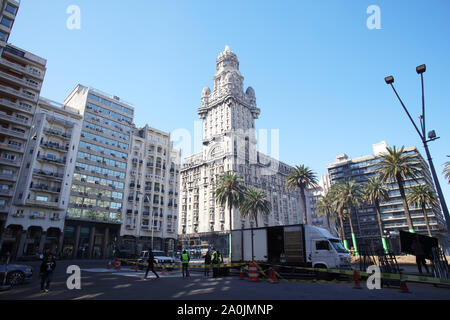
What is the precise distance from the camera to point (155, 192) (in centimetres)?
6316

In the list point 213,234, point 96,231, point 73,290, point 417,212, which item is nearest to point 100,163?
point 96,231

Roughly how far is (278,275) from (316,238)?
359 centimetres

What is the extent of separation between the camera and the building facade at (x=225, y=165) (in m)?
84.9

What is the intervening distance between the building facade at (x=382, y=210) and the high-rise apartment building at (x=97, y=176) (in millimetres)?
63185

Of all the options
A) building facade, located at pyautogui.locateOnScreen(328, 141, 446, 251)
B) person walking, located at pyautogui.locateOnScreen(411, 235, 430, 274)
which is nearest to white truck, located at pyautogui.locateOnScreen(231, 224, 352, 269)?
person walking, located at pyautogui.locateOnScreen(411, 235, 430, 274)

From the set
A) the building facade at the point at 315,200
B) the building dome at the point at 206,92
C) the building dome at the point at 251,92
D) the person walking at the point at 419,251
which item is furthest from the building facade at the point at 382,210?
the person walking at the point at 419,251

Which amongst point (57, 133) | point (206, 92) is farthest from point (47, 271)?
point (206, 92)

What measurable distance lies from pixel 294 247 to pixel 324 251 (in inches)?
78.5

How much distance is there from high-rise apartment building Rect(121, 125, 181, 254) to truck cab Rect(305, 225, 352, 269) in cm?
4331

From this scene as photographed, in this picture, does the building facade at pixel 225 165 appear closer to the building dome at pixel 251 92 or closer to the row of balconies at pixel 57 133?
the building dome at pixel 251 92

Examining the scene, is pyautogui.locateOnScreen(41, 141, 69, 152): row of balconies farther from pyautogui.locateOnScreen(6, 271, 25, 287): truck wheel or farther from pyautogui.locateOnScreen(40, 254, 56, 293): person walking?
pyautogui.locateOnScreen(40, 254, 56, 293): person walking

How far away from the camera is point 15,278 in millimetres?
13570

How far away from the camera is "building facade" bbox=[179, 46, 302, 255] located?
8488cm

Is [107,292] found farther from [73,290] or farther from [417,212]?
[417,212]
